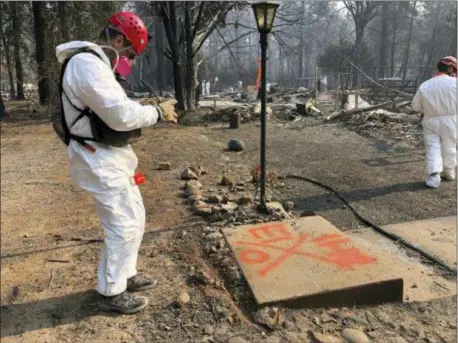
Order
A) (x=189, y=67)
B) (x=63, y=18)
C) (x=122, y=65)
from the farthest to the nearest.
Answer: (x=189, y=67), (x=63, y=18), (x=122, y=65)

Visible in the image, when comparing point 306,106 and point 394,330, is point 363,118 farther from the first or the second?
point 394,330

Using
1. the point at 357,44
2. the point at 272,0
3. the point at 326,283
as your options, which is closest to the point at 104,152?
the point at 326,283

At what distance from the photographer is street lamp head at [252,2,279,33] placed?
14.6 ft

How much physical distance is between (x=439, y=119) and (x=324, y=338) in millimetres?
4744

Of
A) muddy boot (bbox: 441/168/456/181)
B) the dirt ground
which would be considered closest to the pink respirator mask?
the dirt ground

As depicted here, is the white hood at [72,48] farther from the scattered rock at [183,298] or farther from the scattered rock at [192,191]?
the scattered rock at [192,191]

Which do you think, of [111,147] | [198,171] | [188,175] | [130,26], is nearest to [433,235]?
[188,175]

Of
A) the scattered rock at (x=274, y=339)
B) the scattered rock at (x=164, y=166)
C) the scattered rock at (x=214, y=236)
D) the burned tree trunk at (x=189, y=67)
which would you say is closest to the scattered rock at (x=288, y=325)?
the scattered rock at (x=274, y=339)

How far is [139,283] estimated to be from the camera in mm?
3125

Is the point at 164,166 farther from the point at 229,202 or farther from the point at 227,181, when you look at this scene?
the point at 229,202

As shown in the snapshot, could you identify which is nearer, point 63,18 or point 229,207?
point 229,207

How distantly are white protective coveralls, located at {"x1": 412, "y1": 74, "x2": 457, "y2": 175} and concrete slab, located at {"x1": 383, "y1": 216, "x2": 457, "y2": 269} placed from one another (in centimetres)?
150

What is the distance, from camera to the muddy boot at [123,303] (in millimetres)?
2814

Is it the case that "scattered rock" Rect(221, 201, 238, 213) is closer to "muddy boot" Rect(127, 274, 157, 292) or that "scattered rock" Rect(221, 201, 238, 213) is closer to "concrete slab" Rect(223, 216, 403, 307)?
"concrete slab" Rect(223, 216, 403, 307)
